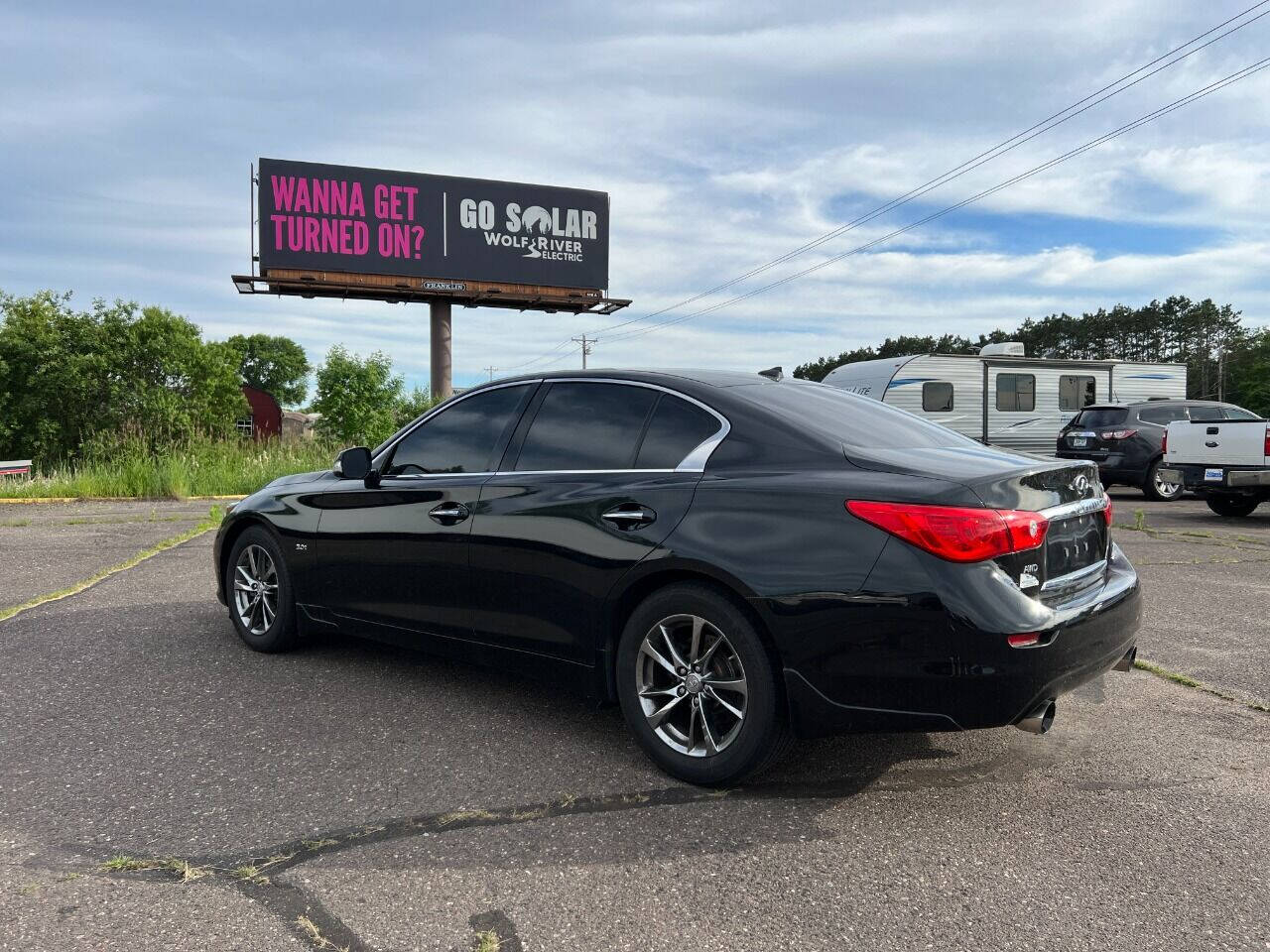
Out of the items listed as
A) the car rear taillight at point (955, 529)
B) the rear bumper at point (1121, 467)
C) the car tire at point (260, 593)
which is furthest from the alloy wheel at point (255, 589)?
the rear bumper at point (1121, 467)

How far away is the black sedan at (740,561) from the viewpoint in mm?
2973

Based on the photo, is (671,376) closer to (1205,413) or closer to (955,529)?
(955,529)

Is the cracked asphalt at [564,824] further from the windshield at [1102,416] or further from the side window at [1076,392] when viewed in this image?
the side window at [1076,392]

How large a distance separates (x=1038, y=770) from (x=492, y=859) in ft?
6.79

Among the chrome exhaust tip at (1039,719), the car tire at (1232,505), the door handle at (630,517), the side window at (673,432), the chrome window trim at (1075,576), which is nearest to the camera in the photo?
the chrome exhaust tip at (1039,719)

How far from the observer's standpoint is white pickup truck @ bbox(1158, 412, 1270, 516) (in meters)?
12.1

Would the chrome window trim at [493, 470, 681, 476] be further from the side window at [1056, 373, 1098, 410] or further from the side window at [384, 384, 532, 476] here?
the side window at [1056, 373, 1098, 410]

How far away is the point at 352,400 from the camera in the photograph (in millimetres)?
21906

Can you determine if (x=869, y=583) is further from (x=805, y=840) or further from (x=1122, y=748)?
(x=1122, y=748)

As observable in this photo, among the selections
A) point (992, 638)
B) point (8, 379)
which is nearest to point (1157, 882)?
point (992, 638)

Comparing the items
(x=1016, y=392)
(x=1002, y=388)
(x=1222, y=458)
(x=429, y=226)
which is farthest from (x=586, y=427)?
(x=429, y=226)

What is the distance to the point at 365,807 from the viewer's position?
126 inches

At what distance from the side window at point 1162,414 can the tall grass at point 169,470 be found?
15.3 metres

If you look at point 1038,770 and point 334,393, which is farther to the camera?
point 334,393
